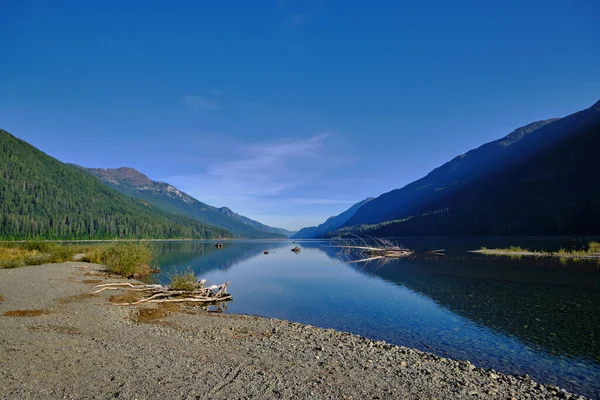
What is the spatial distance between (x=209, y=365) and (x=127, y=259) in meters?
29.0

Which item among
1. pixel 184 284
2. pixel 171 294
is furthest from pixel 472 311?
pixel 171 294

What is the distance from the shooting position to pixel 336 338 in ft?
43.2

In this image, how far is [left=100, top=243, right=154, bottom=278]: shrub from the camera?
33.0m

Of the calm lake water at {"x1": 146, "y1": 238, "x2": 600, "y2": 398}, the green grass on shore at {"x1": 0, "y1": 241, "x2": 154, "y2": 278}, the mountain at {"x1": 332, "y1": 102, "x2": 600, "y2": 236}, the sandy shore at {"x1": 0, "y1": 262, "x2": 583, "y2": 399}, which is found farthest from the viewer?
the mountain at {"x1": 332, "y1": 102, "x2": 600, "y2": 236}

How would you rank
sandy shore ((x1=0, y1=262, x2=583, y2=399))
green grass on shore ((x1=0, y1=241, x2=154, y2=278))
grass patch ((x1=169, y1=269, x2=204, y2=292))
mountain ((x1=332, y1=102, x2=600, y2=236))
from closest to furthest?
sandy shore ((x1=0, y1=262, x2=583, y2=399)) < grass patch ((x1=169, y1=269, x2=204, y2=292)) < green grass on shore ((x1=0, y1=241, x2=154, y2=278)) < mountain ((x1=332, y1=102, x2=600, y2=236))

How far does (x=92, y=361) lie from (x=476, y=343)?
14227 millimetres

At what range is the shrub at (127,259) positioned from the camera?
108ft

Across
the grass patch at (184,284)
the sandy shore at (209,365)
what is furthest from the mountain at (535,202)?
the sandy shore at (209,365)

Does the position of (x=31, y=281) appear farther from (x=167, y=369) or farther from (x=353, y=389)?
(x=353, y=389)

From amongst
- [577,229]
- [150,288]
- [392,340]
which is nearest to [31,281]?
[150,288]

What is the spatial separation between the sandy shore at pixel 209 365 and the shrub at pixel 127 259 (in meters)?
18.9

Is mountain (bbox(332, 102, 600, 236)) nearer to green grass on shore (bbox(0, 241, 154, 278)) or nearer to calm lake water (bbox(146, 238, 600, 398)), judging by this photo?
calm lake water (bbox(146, 238, 600, 398))

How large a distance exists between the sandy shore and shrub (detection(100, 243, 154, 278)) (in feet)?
62.1

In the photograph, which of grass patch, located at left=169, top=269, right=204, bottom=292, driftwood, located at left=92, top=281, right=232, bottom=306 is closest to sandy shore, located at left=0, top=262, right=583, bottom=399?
driftwood, located at left=92, top=281, right=232, bottom=306
